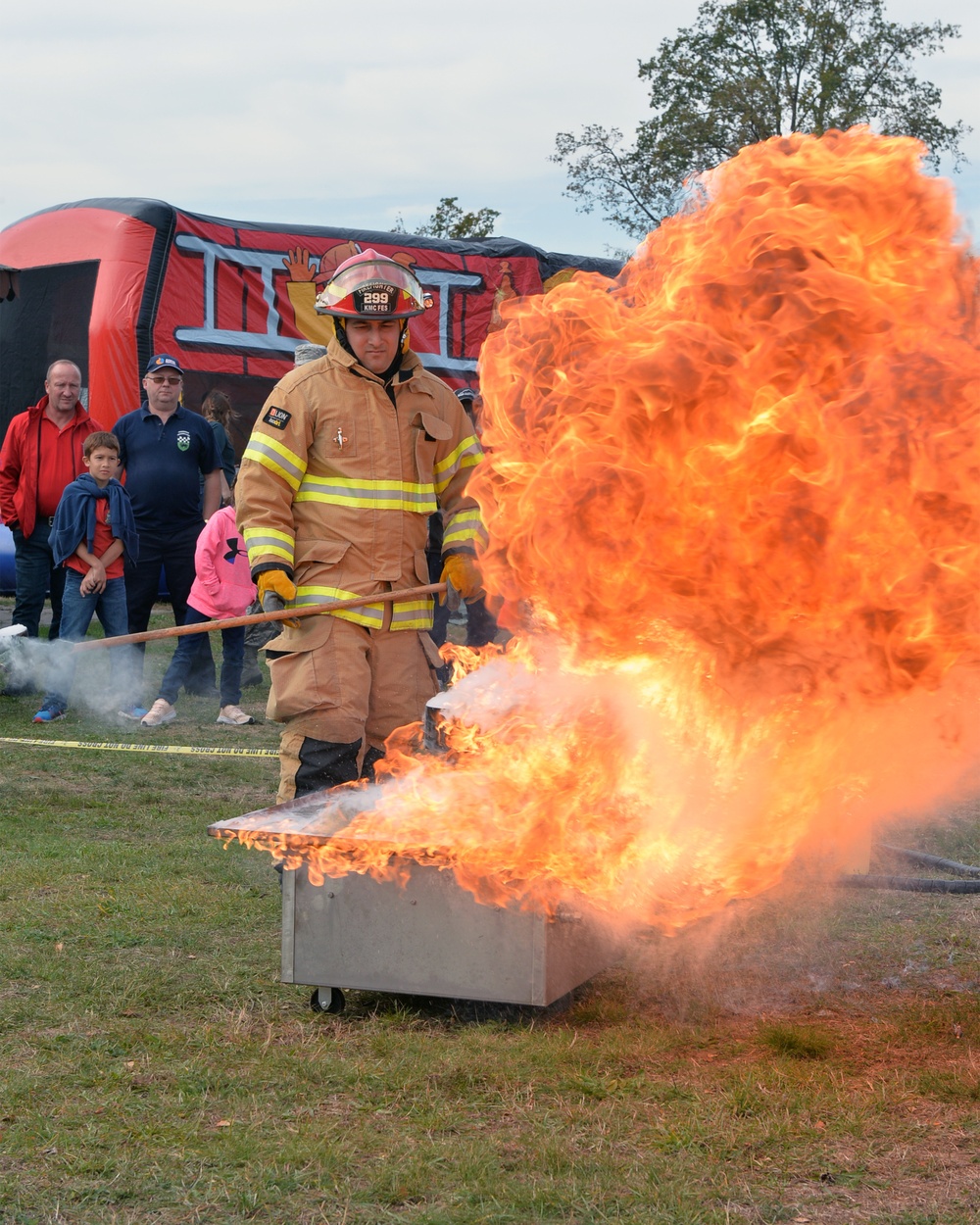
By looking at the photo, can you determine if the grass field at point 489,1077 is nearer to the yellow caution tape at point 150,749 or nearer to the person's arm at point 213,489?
the yellow caution tape at point 150,749

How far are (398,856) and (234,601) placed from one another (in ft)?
20.3

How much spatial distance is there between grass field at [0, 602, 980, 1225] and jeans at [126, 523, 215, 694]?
4842 millimetres

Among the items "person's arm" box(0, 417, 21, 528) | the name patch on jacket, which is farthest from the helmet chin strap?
"person's arm" box(0, 417, 21, 528)

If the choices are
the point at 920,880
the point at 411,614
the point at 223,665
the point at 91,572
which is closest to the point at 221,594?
the point at 223,665

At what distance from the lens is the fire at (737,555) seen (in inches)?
151

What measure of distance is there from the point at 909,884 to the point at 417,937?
1.90 meters

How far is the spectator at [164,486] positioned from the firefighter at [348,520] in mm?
5482

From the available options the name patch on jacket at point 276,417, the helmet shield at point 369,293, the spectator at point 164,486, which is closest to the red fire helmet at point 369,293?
the helmet shield at point 369,293

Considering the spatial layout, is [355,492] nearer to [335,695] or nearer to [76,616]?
[335,695]

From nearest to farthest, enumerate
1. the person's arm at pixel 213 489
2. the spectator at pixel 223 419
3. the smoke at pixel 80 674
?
1. the smoke at pixel 80 674
2. the person's arm at pixel 213 489
3. the spectator at pixel 223 419

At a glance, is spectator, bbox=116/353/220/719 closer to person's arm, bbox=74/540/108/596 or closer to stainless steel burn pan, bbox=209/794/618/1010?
person's arm, bbox=74/540/108/596

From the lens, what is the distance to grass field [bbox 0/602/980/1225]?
122 inches

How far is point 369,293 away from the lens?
5027mm

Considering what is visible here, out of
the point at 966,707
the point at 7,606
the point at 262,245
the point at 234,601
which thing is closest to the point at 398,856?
the point at 966,707
